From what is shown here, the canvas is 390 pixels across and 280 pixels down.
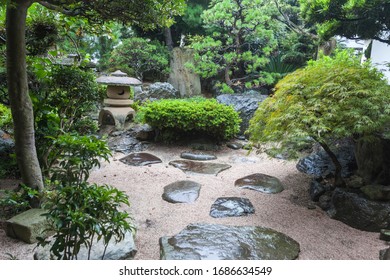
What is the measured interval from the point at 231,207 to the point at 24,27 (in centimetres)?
267

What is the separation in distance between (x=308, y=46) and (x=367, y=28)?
5.34 meters

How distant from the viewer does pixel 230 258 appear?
212 cm

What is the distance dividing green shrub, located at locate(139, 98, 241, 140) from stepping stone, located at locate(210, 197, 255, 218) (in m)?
2.44

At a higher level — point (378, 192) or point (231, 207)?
point (378, 192)

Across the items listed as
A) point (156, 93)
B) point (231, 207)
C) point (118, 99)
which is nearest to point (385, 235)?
point (231, 207)

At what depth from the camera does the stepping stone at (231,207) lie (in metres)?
3.02

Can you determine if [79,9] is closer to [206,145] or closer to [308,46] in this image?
[206,145]

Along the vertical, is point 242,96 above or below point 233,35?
below

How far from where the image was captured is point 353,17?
3.33m

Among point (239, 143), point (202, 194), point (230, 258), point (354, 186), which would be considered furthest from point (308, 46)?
point (230, 258)

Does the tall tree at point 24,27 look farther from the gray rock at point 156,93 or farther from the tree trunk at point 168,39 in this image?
the tree trunk at point 168,39

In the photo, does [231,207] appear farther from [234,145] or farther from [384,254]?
[234,145]

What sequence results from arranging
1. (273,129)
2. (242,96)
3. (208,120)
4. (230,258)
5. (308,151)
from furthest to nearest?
(242,96) → (208,120) → (308,151) → (273,129) → (230,258)

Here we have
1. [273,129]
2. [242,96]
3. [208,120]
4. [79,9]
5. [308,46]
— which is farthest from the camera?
[308,46]
